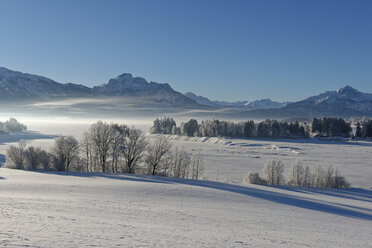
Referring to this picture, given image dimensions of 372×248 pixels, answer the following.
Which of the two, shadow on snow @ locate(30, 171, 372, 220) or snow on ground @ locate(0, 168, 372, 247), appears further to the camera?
shadow on snow @ locate(30, 171, 372, 220)

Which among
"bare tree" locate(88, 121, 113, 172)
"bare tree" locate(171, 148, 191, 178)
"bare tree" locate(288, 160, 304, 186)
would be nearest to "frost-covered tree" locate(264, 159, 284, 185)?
"bare tree" locate(288, 160, 304, 186)

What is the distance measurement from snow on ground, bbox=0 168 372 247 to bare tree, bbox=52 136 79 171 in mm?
16592

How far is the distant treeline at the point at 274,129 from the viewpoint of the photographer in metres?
134

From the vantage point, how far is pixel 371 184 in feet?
155

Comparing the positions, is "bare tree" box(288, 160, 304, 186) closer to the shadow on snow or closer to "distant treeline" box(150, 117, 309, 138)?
the shadow on snow

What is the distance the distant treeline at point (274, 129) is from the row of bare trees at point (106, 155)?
8702cm

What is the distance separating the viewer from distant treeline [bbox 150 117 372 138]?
13438cm

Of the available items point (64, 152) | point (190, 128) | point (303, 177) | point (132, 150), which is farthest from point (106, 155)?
point (190, 128)

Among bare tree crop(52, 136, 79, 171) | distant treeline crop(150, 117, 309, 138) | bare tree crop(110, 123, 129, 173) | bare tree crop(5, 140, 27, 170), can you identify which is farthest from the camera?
distant treeline crop(150, 117, 309, 138)

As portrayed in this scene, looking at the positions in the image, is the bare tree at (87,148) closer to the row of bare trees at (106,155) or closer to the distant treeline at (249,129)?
the row of bare trees at (106,155)

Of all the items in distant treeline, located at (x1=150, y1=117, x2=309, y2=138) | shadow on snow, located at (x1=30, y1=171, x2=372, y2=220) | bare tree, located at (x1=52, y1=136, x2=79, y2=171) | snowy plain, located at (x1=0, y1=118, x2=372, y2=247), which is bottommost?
shadow on snow, located at (x1=30, y1=171, x2=372, y2=220)

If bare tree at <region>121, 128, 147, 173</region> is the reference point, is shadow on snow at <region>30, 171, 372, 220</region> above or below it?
below

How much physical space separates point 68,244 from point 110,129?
4165cm

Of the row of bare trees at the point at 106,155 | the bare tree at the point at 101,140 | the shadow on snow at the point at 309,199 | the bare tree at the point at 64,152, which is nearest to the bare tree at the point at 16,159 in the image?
the row of bare trees at the point at 106,155
